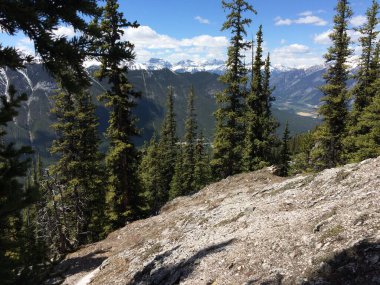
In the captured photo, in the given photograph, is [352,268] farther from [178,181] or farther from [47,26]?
[178,181]

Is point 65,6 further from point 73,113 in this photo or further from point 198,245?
point 73,113

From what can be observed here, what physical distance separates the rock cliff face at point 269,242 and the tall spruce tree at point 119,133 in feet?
20.2

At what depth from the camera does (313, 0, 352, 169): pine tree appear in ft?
96.4

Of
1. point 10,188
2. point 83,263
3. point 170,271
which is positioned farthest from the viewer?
point 83,263

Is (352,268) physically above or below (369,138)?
below

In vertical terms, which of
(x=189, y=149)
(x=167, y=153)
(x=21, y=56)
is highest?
(x=21, y=56)

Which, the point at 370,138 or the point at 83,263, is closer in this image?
the point at 83,263

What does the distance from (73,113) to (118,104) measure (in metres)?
5.04

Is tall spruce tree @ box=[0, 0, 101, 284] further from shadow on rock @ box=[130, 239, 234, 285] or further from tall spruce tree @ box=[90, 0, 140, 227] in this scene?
tall spruce tree @ box=[90, 0, 140, 227]

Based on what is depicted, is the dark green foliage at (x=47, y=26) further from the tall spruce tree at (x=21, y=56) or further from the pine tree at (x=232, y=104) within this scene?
the pine tree at (x=232, y=104)

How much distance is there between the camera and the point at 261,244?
35.6 feet

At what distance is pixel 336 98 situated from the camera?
29.3 metres

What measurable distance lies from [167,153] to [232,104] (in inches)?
1167

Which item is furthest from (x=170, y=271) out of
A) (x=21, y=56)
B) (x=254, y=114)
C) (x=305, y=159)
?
(x=305, y=159)
